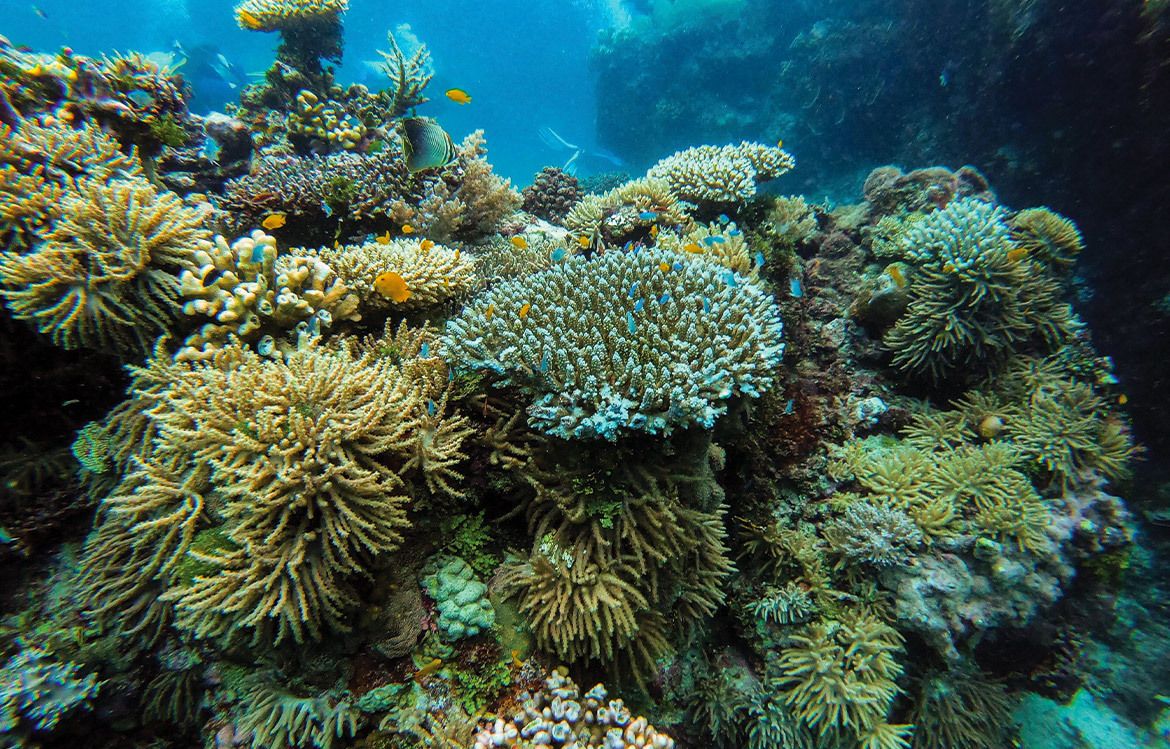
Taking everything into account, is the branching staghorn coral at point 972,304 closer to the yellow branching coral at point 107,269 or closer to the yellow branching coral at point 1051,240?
the yellow branching coral at point 1051,240

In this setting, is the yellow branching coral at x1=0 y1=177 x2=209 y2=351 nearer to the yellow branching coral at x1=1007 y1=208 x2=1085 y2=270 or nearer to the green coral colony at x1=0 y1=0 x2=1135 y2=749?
the green coral colony at x1=0 y1=0 x2=1135 y2=749

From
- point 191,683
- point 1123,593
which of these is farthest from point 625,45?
point 191,683

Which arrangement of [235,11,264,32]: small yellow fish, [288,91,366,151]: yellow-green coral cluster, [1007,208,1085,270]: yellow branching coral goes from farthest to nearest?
1. [235,11,264,32]: small yellow fish
2. [288,91,366,151]: yellow-green coral cluster
3. [1007,208,1085,270]: yellow branching coral

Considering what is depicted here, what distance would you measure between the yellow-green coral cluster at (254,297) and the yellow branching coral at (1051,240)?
25.0ft

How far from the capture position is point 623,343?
10.6ft

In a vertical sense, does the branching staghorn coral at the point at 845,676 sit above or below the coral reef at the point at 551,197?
below

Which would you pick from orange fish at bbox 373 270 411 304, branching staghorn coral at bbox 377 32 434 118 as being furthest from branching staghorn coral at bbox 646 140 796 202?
branching staghorn coral at bbox 377 32 434 118

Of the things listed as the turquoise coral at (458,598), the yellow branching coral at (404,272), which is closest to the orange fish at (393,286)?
the yellow branching coral at (404,272)

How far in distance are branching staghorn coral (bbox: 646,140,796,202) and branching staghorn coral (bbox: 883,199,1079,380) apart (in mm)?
2623

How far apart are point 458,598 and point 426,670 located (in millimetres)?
459

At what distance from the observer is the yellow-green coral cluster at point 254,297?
3389 mm

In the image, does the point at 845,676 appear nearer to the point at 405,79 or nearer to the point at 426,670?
the point at 426,670

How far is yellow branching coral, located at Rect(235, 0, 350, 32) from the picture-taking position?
838 centimetres

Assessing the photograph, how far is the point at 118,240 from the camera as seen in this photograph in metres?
3.20
